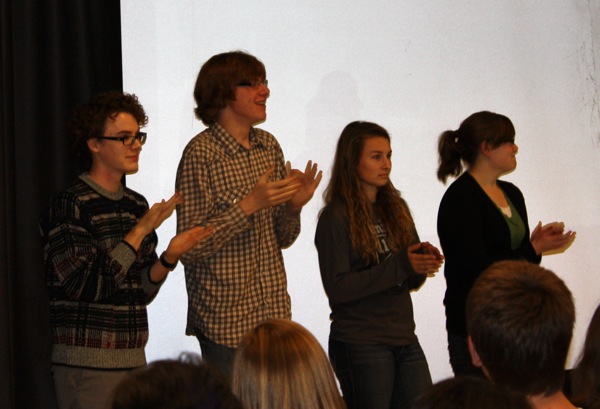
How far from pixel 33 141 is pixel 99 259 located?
2.64 ft

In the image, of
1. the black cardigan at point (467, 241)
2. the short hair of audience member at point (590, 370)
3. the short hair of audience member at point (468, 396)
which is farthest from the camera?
the black cardigan at point (467, 241)

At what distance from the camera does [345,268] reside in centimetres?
306

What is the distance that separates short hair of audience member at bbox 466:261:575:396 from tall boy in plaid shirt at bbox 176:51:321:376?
1118mm

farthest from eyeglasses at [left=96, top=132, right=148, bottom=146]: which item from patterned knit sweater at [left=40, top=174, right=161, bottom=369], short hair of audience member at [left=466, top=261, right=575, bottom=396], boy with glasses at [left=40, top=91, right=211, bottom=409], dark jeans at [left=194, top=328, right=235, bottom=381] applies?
short hair of audience member at [left=466, top=261, right=575, bottom=396]

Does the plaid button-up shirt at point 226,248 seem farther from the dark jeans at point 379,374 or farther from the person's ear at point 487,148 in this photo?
the person's ear at point 487,148

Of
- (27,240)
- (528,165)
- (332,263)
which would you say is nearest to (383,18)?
(528,165)

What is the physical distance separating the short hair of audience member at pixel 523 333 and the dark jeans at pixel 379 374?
1.25 metres

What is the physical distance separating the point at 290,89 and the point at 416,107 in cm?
62

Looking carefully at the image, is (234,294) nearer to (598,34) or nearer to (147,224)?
(147,224)

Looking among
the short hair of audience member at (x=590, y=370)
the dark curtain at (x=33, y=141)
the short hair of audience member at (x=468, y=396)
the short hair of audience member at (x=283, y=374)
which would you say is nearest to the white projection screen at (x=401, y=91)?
the dark curtain at (x=33, y=141)

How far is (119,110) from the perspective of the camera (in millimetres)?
2822

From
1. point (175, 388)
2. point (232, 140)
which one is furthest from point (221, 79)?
point (175, 388)

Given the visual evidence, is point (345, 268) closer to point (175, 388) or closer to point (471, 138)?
point (471, 138)

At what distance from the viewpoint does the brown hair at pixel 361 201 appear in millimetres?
3104
